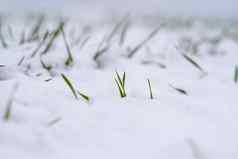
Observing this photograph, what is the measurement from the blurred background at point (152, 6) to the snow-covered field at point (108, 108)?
10.2ft

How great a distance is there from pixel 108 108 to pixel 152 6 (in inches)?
184

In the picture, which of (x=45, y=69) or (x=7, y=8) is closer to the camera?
(x=45, y=69)

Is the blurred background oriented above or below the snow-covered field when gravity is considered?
below

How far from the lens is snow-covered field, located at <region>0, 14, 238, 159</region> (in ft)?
2.68

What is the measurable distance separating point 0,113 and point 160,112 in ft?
1.43

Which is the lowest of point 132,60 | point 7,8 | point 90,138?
point 7,8

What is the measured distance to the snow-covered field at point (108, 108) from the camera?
2.68 ft

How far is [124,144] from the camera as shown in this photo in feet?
2.74

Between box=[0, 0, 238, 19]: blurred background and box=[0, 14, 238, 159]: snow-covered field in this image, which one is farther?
box=[0, 0, 238, 19]: blurred background

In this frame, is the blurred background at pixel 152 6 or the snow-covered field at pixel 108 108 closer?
the snow-covered field at pixel 108 108

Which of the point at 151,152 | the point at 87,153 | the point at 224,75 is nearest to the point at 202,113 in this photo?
the point at 151,152

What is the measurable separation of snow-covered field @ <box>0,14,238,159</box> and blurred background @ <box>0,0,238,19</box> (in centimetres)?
310

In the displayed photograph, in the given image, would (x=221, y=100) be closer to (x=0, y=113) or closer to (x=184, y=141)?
(x=184, y=141)

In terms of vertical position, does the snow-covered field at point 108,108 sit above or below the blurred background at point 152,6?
above
